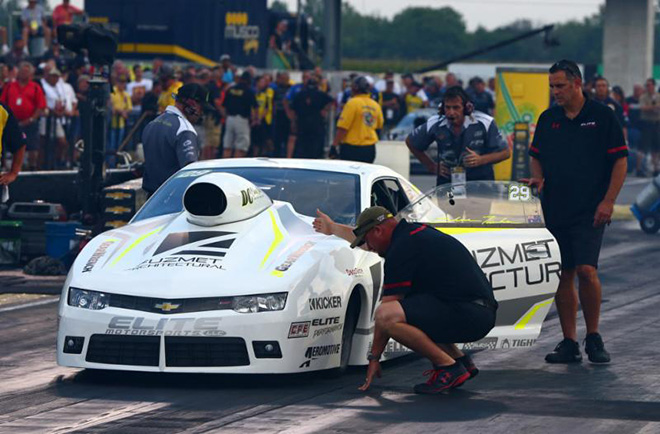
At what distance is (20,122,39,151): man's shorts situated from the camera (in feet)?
74.4

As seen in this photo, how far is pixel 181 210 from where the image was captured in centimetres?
1036

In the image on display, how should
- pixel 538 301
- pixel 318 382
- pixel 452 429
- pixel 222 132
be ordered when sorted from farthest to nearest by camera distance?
1. pixel 222 132
2. pixel 538 301
3. pixel 318 382
4. pixel 452 429

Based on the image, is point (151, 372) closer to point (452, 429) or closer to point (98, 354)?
point (98, 354)

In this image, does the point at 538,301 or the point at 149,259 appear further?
the point at 538,301

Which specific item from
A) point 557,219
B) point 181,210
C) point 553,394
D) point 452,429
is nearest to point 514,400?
point 553,394

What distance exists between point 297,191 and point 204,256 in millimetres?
1351

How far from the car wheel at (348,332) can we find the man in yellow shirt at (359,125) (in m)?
10.3

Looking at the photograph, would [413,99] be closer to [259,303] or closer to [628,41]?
[628,41]

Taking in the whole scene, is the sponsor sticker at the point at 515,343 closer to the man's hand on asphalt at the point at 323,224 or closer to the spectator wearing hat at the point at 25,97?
the man's hand on asphalt at the point at 323,224

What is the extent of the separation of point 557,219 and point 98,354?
10.9ft

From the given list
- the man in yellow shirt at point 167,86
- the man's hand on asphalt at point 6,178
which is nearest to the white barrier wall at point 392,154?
the man in yellow shirt at point 167,86

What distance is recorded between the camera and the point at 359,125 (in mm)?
19875

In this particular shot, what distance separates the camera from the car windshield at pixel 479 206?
33.8 ft

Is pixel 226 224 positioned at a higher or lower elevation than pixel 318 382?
higher
